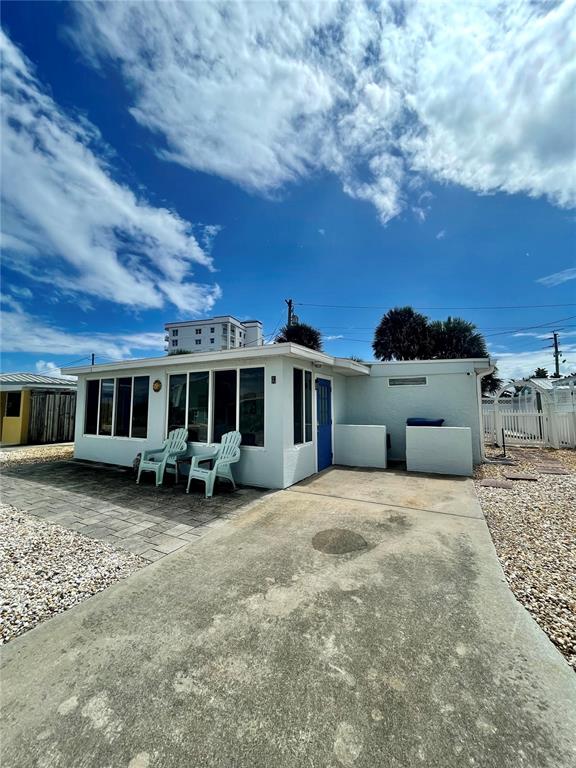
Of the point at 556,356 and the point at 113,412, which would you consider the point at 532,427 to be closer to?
the point at 113,412

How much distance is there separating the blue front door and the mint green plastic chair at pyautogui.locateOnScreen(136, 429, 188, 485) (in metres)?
2.91

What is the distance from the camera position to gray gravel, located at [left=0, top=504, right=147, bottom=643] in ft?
7.41

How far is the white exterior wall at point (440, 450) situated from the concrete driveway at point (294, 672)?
3946 mm

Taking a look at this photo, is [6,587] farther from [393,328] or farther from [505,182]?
[393,328]

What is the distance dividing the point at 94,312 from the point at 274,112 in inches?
685

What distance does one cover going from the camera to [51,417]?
11945 millimetres

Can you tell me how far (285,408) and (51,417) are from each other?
11271 mm

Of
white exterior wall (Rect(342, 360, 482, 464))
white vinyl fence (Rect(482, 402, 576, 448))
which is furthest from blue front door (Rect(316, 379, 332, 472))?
Answer: white vinyl fence (Rect(482, 402, 576, 448))

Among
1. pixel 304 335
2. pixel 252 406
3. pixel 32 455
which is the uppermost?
pixel 304 335

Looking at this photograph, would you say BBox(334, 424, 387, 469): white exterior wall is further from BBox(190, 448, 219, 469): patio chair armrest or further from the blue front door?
BBox(190, 448, 219, 469): patio chair armrest

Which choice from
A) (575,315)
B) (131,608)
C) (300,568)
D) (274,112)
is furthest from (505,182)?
(575,315)

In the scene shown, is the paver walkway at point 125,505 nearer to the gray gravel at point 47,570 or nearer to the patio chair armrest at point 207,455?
the gray gravel at point 47,570

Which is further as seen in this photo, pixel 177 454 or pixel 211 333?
pixel 211 333

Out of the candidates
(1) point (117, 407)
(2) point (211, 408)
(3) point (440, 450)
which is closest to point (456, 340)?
(3) point (440, 450)
